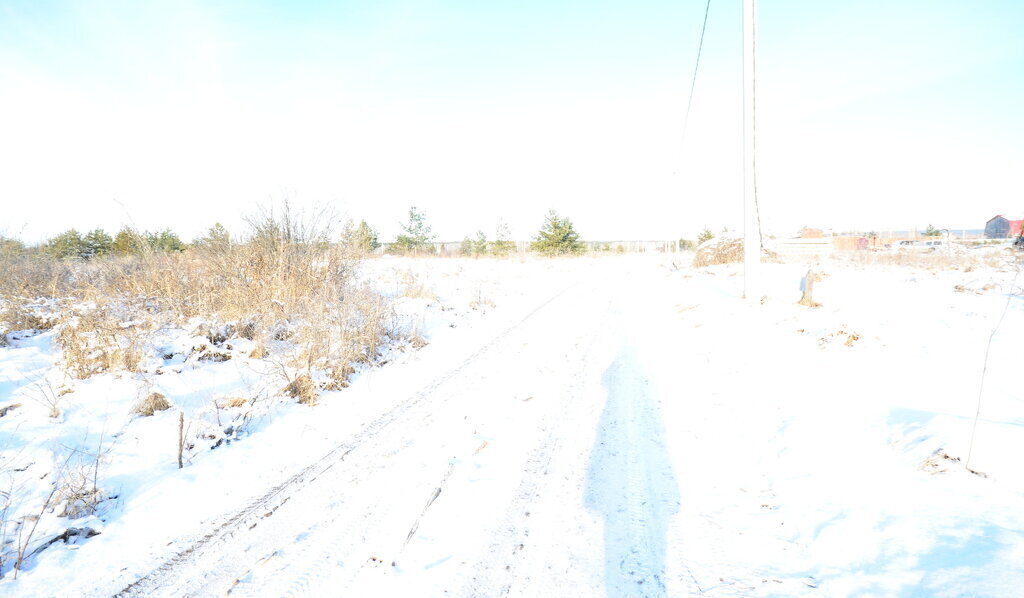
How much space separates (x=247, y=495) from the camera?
2936mm

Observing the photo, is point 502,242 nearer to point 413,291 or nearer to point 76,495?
point 413,291

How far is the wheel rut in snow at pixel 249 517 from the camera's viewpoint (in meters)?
2.18

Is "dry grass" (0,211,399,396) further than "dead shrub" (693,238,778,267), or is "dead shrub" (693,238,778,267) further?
"dead shrub" (693,238,778,267)

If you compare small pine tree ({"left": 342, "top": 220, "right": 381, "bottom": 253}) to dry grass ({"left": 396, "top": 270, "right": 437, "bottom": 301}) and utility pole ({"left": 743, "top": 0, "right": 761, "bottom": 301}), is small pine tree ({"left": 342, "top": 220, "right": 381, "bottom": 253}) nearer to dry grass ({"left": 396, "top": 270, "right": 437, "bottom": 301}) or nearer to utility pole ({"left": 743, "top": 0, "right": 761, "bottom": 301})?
dry grass ({"left": 396, "top": 270, "right": 437, "bottom": 301})

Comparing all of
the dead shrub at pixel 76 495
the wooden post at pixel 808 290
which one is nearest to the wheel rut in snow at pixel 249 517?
the dead shrub at pixel 76 495

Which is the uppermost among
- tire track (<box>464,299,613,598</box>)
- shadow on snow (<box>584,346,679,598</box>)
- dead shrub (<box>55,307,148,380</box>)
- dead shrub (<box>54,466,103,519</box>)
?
dead shrub (<box>55,307,148,380</box>)

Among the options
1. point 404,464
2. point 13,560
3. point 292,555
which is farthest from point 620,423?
point 13,560

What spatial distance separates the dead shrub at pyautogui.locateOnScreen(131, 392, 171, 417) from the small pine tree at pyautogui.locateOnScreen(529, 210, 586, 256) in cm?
3317

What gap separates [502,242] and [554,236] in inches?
313

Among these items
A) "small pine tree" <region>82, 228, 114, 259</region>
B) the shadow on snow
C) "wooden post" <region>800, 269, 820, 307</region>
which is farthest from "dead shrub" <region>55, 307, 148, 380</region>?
"small pine tree" <region>82, 228, 114, 259</region>

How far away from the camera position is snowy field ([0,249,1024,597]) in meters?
2.11

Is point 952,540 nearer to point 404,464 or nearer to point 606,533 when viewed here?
point 606,533

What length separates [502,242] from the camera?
42.3 meters

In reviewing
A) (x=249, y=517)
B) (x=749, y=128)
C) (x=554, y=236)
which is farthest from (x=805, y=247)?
(x=249, y=517)
